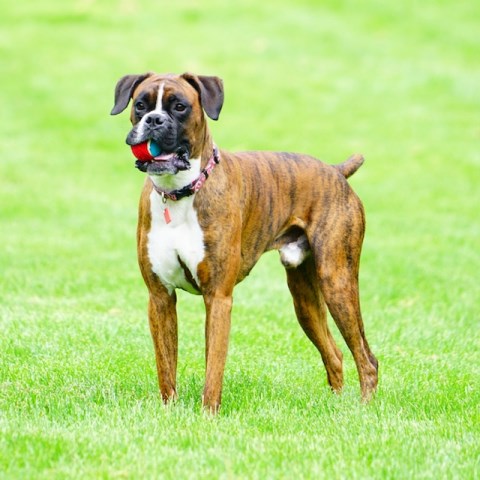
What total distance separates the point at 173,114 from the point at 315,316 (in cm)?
203

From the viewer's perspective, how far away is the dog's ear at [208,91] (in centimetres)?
605

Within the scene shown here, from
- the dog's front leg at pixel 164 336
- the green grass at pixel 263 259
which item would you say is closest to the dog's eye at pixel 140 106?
the dog's front leg at pixel 164 336

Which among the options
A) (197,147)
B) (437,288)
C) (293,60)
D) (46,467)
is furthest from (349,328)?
(293,60)

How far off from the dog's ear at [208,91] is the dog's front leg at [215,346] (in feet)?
3.52

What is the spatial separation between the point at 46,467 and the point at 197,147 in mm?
2072

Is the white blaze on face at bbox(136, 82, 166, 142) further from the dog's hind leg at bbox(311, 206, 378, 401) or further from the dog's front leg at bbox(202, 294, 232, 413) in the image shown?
the dog's hind leg at bbox(311, 206, 378, 401)

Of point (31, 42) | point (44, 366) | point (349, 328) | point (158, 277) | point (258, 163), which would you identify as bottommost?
point (31, 42)

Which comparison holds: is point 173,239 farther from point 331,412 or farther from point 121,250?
point 121,250

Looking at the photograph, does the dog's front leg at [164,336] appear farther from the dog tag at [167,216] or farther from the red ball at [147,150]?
the red ball at [147,150]

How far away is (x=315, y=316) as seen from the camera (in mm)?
7246

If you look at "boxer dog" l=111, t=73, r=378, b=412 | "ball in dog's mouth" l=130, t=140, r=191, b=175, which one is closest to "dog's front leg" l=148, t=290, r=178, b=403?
"boxer dog" l=111, t=73, r=378, b=412

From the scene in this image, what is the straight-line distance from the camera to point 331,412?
624 centimetres

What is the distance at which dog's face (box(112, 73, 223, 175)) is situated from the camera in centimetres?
579

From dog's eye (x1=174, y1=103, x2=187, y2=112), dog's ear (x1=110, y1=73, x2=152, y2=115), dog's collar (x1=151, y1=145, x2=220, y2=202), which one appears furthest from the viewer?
dog's ear (x1=110, y1=73, x2=152, y2=115)
